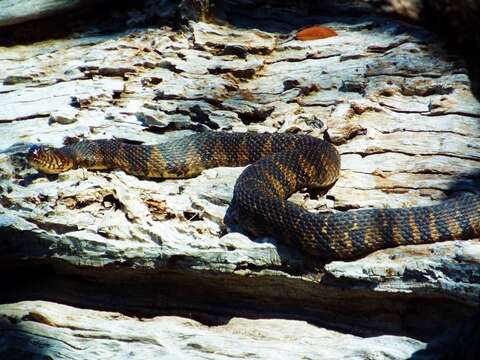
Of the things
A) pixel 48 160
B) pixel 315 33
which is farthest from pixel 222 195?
pixel 315 33

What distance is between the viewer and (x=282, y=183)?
6.04 metres

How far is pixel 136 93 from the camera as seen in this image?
24.3 feet

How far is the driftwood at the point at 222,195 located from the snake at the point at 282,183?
115 millimetres

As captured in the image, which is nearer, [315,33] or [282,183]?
[282,183]

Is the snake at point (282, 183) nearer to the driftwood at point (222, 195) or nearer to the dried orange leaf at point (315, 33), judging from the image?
the driftwood at point (222, 195)

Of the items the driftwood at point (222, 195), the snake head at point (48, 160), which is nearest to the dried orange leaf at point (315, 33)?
the driftwood at point (222, 195)

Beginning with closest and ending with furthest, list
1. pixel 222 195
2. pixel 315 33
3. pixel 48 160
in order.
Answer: pixel 222 195, pixel 48 160, pixel 315 33

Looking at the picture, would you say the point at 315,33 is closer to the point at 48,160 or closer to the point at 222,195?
the point at 222,195

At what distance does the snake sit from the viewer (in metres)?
5.18

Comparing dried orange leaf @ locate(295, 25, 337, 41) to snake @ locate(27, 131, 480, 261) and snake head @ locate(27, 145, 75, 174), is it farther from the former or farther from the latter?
snake head @ locate(27, 145, 75, 174)

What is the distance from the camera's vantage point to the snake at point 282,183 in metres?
5.18

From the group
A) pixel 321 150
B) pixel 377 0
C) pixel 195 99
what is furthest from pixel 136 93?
pixel 377 0

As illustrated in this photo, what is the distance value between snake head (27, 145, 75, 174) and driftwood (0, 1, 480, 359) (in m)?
0.10

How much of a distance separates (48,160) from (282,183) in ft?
6.35
